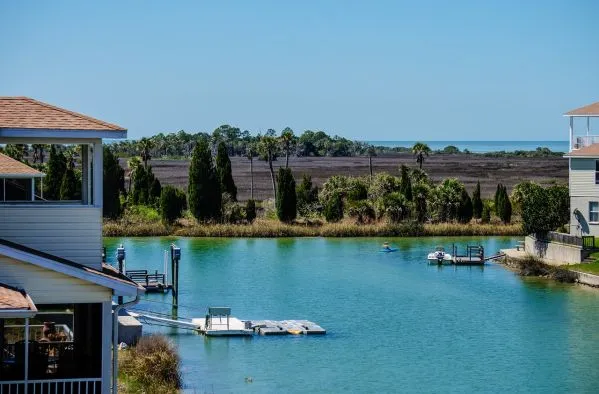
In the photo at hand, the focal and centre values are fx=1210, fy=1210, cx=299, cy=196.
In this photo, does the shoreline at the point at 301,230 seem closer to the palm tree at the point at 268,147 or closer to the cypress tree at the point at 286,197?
the cypress tree at the point at 286,197

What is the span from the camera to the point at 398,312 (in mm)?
44219

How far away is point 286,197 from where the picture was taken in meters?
72.2

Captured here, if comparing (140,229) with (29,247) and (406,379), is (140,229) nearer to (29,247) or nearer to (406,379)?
(406,379)

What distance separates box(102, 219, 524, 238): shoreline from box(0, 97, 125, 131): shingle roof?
49472 millimetres

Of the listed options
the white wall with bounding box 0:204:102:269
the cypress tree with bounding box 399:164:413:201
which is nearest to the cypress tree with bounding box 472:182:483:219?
the cypress tree with bounding box 399:164:413:201

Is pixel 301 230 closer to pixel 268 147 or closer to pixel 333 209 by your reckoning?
pixel 333 209

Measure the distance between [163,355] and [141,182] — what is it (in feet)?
154

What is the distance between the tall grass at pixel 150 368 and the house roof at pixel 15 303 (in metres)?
10.0

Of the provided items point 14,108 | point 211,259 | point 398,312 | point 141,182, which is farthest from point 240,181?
point 14,108

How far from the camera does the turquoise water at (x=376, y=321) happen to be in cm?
3234

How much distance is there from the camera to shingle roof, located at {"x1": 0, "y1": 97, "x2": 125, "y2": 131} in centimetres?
1750

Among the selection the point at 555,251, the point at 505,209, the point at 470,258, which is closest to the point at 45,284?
the point at 555,251

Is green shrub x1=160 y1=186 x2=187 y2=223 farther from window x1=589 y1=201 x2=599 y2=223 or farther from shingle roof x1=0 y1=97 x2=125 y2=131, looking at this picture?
shingle roof x1=0 y1=97 x2=125 y2=131

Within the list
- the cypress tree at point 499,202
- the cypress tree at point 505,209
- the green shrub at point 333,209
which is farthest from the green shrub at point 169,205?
the cypress tree at point 505,209
